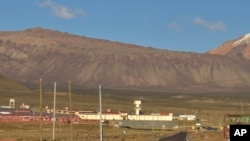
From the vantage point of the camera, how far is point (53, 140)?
188 ft

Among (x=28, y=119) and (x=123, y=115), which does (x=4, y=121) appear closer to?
(x=28, y=119)

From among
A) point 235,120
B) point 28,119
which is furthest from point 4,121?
point 235,120

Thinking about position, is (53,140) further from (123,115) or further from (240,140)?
(123,115)

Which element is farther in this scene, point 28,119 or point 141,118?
point 141,118

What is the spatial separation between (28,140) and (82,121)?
212 ft

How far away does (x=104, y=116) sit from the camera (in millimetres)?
141625

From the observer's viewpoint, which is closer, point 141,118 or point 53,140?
point 53,140

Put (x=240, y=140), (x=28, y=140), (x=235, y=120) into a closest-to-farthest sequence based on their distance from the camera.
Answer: (x=240, y=140) → (x=235, y=120) → (x=28, y=140)

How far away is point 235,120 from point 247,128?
17285 millimetres

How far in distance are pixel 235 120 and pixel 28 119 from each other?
9548cm

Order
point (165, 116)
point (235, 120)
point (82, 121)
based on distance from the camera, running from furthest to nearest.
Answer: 1. point (165, 116)
2. point (82, 121)
3. point (235, 120)

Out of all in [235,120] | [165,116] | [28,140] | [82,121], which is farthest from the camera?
[165,116]

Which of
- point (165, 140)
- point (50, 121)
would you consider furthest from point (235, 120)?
point (50, 121)

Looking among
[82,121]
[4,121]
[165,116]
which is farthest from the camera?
[165,116]
